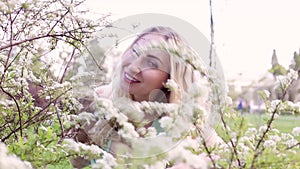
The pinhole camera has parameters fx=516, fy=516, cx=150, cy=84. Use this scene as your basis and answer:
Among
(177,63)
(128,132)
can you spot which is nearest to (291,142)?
(177,63)

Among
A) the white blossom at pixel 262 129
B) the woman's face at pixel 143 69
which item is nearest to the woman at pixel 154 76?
the woman's face at pixel 143 69

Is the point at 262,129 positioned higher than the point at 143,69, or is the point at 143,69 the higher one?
the point at 143,69

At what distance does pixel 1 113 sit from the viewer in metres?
1.82

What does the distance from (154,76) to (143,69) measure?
0.05 meters

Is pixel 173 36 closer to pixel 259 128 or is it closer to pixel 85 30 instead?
pixel 259 128

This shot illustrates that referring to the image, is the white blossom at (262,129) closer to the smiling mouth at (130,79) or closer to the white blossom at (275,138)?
the white blossom at (275,138)

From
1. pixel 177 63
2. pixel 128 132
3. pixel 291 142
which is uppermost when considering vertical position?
pixel 177 63

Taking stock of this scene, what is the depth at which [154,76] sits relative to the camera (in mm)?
1235

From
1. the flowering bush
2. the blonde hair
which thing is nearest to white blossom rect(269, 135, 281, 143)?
the flowering bush

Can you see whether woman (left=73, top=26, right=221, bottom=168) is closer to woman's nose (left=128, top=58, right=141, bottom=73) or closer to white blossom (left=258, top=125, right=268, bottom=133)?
woman's nose (left=128, top=58, right=141, bottom=73)

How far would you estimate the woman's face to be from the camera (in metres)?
1.18

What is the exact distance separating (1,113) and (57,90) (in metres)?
0.27

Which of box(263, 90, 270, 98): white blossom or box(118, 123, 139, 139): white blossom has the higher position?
box(263, 90, 270, 98): white blossom

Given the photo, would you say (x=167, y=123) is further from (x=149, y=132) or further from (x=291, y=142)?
(x=291, y=142)
